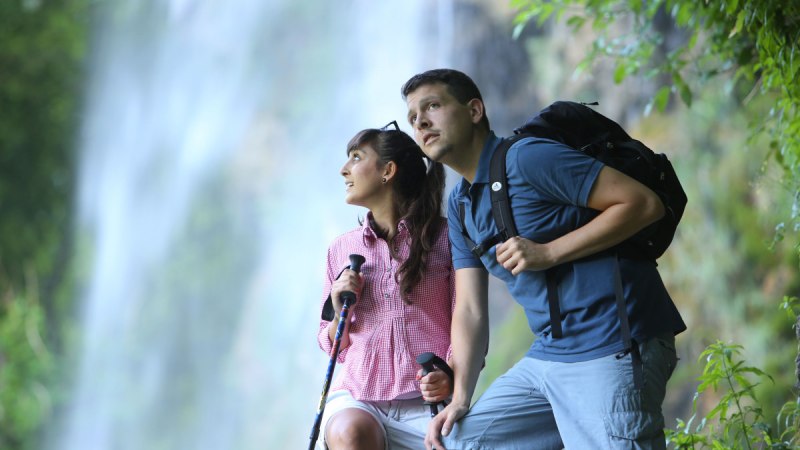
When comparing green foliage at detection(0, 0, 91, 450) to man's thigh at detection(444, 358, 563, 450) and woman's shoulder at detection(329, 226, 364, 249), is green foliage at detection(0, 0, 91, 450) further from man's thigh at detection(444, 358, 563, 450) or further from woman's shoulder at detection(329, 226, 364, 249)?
man's thigh at detection(444, 358, 563, 450)

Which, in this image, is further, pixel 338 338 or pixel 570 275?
pixel 338 338

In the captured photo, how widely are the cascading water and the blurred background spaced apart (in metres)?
0.02

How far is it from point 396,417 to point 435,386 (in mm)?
254

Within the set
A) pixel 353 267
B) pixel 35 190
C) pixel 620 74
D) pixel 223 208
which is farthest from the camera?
pixel 35 190

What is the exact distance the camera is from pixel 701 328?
6.78 meters

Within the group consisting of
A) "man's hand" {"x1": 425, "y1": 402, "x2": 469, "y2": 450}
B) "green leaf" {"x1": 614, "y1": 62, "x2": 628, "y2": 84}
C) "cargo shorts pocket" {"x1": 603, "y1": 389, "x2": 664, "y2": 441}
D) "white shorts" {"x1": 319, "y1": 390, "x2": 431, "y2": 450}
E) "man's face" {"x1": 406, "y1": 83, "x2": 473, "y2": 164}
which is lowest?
"cargo shorts pocket" {"x1": 603, "y1": 389, "x2": 664, "y2": 441}

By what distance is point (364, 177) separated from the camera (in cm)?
257

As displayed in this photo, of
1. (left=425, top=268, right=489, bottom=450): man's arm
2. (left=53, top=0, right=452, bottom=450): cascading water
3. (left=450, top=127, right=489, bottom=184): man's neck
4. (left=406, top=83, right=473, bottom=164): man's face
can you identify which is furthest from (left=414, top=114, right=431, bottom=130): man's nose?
(left=53, top=0, right=452, bottom=450): cascading water

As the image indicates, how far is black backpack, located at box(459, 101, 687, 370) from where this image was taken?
189 centimetres

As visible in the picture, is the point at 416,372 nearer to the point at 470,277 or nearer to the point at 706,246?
the point at 470,277

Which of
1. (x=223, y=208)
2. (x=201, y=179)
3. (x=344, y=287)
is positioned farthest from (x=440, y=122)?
(x=201, y=179)

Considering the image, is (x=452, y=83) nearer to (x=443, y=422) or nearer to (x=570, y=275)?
(x=570, y=275)

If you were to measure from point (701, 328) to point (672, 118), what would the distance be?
1781mm

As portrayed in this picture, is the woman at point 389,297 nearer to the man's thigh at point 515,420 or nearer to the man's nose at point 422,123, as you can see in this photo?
the man's thigh at point 515,420
